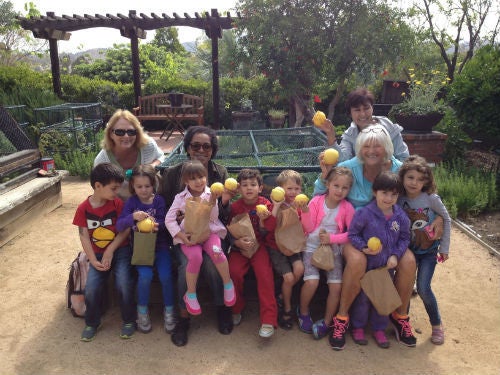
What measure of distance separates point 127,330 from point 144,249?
0.59m

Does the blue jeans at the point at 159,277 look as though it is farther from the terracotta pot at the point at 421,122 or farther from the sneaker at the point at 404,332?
the terracotta pot at the point at 421,122

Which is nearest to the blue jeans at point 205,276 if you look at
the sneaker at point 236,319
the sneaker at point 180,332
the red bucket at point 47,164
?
the sneaker at point 180,332

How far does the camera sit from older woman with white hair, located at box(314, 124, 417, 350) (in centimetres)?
278

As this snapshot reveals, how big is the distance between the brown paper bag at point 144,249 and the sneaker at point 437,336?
6.51 feet

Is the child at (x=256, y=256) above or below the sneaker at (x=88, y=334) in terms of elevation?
above

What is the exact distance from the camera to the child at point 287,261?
2896 millimetres

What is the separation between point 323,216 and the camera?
295 cm

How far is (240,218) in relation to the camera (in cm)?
293

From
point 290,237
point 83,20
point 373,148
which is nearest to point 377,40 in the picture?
point 373,148

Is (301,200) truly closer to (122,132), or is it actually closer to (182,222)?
(182,222)

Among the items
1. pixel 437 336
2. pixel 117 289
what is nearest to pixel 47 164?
pixel 117 289

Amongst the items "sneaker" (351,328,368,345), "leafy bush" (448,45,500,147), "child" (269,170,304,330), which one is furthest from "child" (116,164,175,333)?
"leafy bush" (448,45,500,147)

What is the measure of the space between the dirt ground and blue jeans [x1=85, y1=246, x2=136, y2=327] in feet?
0.46

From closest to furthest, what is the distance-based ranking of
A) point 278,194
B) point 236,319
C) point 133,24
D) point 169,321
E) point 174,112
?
point 278,194 → point 169,321 → point 236,319 → point 133,24 → point 174,112
